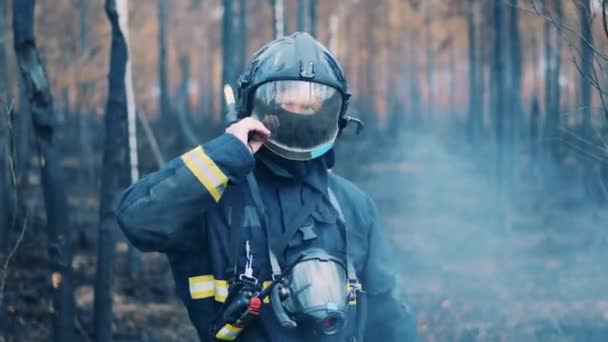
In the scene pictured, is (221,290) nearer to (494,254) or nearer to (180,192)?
(180,192)

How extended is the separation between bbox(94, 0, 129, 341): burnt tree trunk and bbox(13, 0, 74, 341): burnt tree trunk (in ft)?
1.82

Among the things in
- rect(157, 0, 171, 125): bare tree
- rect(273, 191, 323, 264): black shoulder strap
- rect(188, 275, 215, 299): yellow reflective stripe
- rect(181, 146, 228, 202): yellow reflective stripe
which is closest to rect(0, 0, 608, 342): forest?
rect(157, 0, 171, 125): bare tree

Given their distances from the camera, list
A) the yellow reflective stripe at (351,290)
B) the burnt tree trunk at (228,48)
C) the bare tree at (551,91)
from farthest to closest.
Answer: the bare tree at (551,91), the burnt tree trunk at (228,48), the yellow reflective stripe at (351,290)

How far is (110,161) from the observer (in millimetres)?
7520

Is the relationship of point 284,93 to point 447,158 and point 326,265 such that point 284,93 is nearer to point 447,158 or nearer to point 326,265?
point 326,265

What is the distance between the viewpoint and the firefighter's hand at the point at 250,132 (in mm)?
3109

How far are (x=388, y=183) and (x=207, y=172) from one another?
2330cm

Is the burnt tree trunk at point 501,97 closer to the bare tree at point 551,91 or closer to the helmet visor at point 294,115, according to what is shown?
the bare tree at point 551,91

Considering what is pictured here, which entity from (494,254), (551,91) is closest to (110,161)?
(494,254)

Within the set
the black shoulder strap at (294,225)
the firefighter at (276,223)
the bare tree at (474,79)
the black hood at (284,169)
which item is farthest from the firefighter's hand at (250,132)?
the bare tree at (474,79)

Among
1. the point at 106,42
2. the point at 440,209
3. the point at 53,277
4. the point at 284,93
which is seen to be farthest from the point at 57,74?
the point at 284,93

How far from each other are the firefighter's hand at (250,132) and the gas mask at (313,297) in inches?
16.9

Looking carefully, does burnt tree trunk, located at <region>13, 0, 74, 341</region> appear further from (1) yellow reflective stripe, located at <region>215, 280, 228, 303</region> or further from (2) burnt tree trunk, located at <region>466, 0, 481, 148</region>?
(2) burnt tree trunk, located at <region>466, 0, 481, 148</region>

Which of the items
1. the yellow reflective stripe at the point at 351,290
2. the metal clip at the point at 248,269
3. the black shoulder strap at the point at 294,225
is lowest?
the yellow reflective stripe at the point at 351,290
